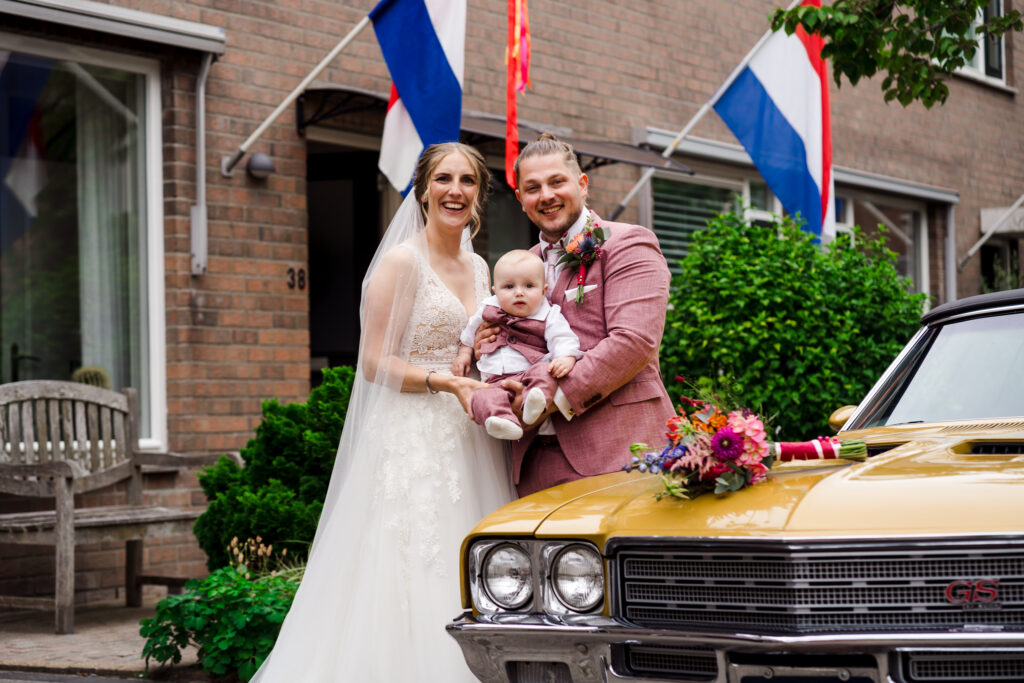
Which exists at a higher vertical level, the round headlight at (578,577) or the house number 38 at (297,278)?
the house number 38 at (297,278)

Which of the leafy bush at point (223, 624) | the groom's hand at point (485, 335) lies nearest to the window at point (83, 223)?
the leafy bush at point (223, 624)

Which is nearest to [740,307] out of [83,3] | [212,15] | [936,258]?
[212,15]

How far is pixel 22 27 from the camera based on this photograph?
23.9ft

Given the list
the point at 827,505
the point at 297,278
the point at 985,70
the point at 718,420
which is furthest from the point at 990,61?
the point at 827,505

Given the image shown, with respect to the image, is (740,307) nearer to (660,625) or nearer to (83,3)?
(83,3)

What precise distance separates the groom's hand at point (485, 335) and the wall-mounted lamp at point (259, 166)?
4400mm

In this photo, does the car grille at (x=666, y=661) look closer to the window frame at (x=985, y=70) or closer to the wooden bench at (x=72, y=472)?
the wooden bench at (x=72, y=472)

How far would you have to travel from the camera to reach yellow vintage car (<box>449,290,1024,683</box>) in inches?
105

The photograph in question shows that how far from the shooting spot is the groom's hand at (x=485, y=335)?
13.5 feet

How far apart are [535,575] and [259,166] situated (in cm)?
560

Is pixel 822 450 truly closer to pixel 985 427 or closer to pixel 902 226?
pixel 985 427

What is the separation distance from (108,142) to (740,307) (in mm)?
4154

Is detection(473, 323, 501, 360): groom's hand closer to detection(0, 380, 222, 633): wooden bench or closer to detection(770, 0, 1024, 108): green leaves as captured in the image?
detection(0, 380, 222, 633): wooden bench


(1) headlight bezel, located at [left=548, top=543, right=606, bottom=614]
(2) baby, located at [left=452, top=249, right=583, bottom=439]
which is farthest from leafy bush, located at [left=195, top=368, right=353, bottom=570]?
(1) headlight bezel, located at [left=548, top=543, right=606, bottom=614]
